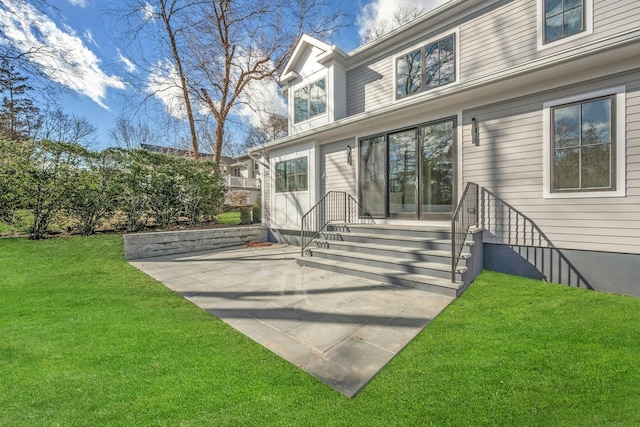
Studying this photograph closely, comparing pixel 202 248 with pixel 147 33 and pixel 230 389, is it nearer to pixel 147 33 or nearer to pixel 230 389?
pixel 230 389

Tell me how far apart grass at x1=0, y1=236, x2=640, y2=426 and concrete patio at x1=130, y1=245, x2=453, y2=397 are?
0.47ft

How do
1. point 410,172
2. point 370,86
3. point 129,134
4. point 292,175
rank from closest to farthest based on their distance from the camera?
point 410,172 → point 370,86 → point 292,175 → point 129,134

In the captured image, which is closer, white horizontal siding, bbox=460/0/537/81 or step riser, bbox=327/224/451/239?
step riser, bbox=327/224/451/239

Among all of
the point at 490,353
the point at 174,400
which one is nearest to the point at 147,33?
the point at 174,400

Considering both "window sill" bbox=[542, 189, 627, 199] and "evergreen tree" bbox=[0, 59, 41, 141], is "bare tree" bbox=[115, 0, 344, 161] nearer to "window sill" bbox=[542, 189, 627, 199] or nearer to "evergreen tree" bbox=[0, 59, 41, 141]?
"evergreen tree" bbox=[0, 59, 41, 141]

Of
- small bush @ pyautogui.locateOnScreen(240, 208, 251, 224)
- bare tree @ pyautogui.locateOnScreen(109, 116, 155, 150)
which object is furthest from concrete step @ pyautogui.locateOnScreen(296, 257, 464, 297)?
bare tree @ pyautogui.locateOnScreen(109, 116, 155, 150)

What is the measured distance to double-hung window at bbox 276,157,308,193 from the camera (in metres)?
7.81

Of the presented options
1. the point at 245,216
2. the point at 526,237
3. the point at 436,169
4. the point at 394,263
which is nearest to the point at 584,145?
the point at 526,237

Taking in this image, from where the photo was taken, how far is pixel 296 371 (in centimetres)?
210

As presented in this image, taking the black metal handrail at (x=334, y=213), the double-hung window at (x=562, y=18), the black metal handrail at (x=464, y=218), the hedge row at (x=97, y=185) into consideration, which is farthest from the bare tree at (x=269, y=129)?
the black metal handrail at (x=464, y=218)

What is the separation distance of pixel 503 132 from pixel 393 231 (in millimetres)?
2603

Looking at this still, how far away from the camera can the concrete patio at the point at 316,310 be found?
2.26m

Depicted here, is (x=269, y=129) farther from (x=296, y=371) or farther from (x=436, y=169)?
(x=296, y=371)

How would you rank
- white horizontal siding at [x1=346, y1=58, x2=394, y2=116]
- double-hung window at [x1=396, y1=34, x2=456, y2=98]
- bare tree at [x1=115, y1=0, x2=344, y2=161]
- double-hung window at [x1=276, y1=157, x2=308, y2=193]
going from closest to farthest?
double-hung window at [x1=396, y1=34, x2=456, y2=98], white horizontal siding at [x1=346, y1=58, x2=394, y2=116], double-hung window at [x1=276, y1=157, x2=308, y2=193], bare tree at [x1=115, y1=0, x2=344, y2=161]
